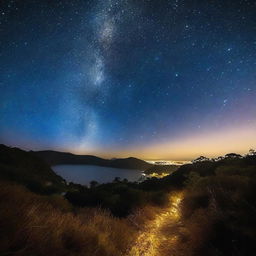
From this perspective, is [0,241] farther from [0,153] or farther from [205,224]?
[0,153]

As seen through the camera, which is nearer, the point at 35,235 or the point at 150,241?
the point at 35,235

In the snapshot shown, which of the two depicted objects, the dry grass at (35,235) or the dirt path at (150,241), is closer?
the dry grass at (35,235)

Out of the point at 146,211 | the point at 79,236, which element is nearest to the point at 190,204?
the point at 146,211

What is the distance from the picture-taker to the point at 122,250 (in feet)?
19.5

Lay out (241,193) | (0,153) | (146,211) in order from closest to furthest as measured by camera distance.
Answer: (241,193) → (146,211) → (0,153)

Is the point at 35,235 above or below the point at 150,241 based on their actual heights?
above

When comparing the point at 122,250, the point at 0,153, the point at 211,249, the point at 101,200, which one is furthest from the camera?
the point at 0,153

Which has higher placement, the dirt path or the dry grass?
the dry grass

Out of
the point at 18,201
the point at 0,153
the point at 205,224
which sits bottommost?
the point at 205,224

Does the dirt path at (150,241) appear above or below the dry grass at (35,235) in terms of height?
below

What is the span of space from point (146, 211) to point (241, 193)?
655cm

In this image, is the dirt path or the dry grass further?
the dirt path

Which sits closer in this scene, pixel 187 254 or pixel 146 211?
pixel 187 254

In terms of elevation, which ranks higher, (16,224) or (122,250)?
(16,224)
